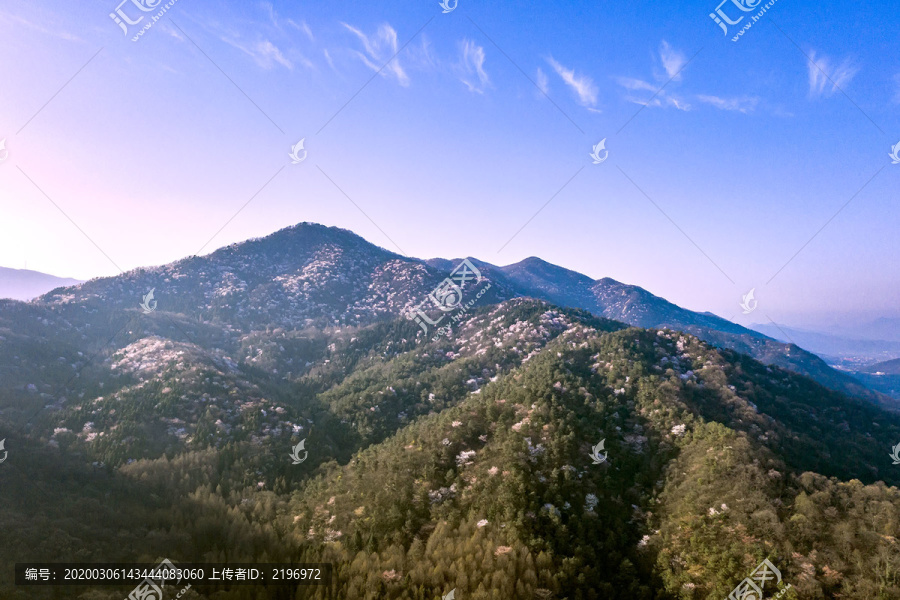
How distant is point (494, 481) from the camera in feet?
211

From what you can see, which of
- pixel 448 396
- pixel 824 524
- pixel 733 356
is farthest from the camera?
pixel 448 396

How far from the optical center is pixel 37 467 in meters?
67.2

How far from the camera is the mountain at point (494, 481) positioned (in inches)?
1865

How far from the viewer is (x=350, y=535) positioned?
204ft

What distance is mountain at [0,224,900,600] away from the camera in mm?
47375

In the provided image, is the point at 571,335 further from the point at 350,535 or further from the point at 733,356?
the point at 350,535

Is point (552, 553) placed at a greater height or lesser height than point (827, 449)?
lesser

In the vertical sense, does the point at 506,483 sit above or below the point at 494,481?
above

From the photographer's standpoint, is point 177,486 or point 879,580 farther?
point 177,486

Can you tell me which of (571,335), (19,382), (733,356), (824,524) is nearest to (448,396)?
(571,335)

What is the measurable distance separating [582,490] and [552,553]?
1375 cm

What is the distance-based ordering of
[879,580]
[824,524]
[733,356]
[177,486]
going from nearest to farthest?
[879,580] < [824,524] < [177,486] < [733,356]

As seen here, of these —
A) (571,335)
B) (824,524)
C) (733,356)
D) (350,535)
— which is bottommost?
(350,535)

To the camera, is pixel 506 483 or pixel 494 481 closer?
pixel 506 483
